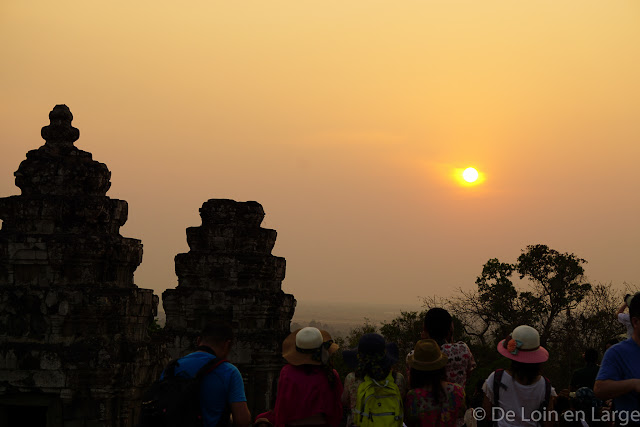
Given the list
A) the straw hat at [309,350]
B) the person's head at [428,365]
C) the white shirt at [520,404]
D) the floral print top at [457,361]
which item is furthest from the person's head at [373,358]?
the white shirt at [520,404]

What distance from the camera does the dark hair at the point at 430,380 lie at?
20.2 feet

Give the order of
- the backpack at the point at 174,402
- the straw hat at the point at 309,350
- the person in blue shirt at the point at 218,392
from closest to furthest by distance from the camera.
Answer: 1. the backpack at the point at 174,402
2. the person in blue shirt at the point at 218,392
3. the straw hat at the point at 309,350

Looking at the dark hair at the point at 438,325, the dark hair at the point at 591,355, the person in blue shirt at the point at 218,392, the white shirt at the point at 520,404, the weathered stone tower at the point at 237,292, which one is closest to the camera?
the person in blue shirt at the point at 218,392

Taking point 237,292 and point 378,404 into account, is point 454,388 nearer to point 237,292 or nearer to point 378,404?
point 378,404

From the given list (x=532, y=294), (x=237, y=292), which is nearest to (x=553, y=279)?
(x=532, y=294)

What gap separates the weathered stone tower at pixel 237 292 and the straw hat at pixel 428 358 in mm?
12927

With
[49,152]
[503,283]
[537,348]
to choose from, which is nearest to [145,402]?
[537,348]

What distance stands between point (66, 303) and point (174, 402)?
5.85 meters

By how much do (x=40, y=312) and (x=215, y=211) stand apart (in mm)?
8729

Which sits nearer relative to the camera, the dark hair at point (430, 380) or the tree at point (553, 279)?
the dark hair at point (430, 380)

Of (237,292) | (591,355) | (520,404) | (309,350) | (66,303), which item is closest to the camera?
(520,404)

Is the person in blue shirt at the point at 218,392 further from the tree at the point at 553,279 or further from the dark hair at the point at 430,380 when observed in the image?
the tree at the point at 553,279

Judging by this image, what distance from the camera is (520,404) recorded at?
240 inches

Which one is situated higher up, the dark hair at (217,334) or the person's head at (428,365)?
the dark hair at (217,334)
